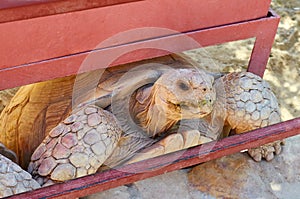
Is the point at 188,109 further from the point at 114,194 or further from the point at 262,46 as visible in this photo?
the point at 262,46

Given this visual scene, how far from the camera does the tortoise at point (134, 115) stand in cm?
187

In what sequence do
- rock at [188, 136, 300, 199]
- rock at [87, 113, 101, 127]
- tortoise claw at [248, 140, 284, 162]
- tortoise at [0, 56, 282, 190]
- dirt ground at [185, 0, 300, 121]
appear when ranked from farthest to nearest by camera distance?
dirt ground at [185, 0, 300, 121]
tortoise claw at [248, 140, 284, 162]
rock at [188, 136, 300, 199]
rock at [87, 113, 101, 127]
tortoise at [0, 56, 282, 190]

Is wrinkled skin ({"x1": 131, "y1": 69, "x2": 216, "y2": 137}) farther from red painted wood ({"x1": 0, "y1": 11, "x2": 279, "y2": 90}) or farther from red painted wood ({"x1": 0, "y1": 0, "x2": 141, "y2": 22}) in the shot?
red painted wood ({"x1": 0, "y1": 0, "x2": 141, "y2": 22})

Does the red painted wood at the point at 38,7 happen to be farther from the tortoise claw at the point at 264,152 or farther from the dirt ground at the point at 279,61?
the dirt ground at the point at 279,61

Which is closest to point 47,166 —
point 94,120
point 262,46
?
point 94,120

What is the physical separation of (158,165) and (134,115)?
328mm

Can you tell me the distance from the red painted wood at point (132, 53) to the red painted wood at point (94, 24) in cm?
2

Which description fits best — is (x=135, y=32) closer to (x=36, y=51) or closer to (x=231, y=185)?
(x=36, y=51)

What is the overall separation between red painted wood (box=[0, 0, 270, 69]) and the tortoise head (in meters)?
0.27

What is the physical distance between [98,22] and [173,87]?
1.17 feet

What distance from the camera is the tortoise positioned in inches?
73.7

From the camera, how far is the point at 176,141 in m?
2.03

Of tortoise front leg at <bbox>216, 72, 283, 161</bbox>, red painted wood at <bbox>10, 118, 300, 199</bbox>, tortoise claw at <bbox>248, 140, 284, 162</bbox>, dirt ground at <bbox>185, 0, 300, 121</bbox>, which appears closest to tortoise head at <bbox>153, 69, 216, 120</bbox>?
red painted wood at <bbox>10, 118, 300, 199</bbox>

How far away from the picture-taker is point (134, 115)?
2084mm
